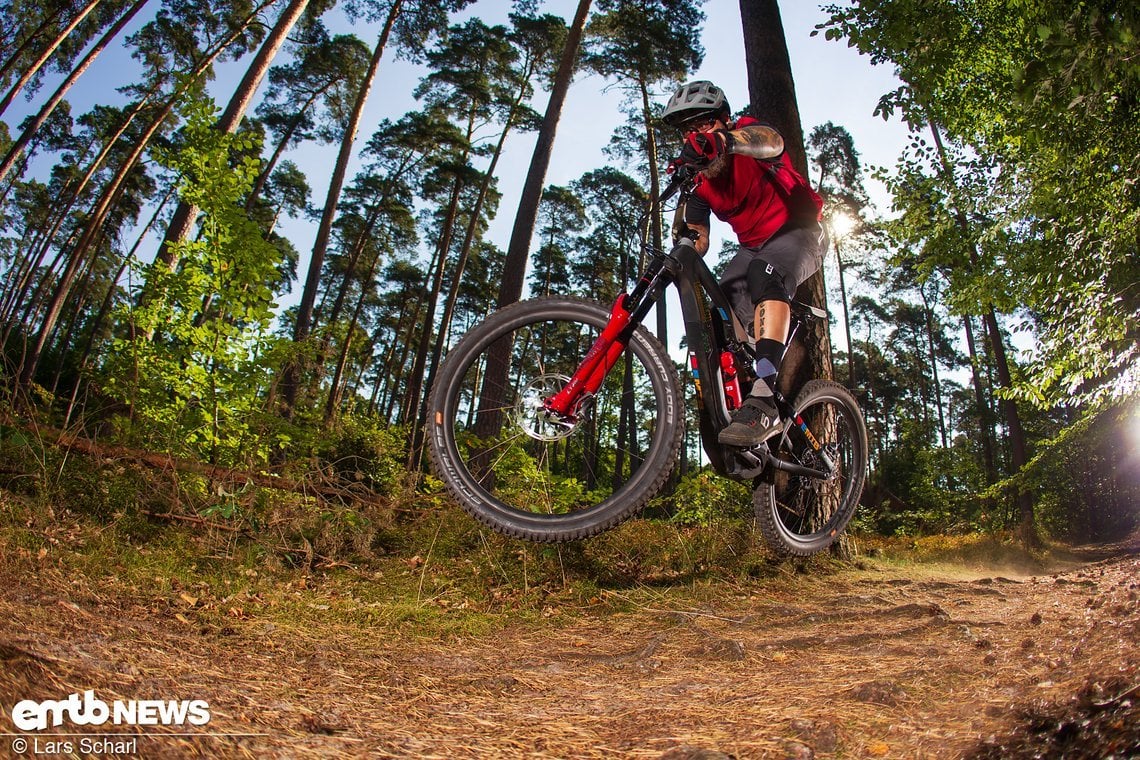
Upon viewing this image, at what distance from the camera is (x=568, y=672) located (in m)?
2.84

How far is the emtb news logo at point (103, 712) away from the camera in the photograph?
4.59 ft

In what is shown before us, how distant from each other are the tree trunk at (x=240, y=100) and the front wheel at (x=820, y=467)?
7509 mm

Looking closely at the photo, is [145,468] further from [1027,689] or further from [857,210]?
[857,210]

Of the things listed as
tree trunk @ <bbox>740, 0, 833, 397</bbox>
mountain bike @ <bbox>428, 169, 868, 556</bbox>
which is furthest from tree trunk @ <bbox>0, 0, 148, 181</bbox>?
mountain bike @ <bbox>428, 169, 868, 556</bbox>

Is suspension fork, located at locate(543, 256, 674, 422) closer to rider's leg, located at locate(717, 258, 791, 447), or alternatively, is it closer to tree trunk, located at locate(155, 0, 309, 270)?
rider's leg, located at locate(717, 258, 791, 447)

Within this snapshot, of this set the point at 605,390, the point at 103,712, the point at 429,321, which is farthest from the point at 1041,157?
the point at 429,321

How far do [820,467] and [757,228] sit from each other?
1.83m

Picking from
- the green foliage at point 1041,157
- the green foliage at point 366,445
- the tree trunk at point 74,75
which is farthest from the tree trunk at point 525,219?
the tree trunk at point 74,75

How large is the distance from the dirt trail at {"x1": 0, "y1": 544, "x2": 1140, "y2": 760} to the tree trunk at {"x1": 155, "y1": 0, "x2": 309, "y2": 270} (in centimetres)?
671

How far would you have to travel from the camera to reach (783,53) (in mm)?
5191

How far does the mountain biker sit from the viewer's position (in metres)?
3.14

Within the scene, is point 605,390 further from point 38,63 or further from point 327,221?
point 38,63

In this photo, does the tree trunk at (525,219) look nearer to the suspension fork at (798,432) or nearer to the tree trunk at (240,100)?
the tree trunk at (240,100)

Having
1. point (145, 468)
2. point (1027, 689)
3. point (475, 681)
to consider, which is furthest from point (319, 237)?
point (1027, 689)
